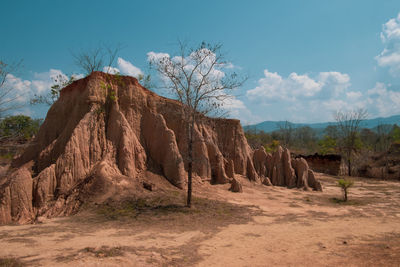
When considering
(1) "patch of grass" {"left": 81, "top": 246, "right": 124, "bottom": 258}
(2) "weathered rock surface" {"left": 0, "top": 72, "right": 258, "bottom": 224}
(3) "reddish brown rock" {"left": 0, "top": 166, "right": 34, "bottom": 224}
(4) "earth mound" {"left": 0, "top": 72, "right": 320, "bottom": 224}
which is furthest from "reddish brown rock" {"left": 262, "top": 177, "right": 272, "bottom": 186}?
(3) "reddish brown rock" {"left": 0, "top": 166, "right": 34, "bottom": 224}

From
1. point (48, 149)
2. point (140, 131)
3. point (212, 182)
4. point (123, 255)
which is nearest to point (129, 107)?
point (140, 131)

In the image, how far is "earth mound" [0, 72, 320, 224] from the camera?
9.20 meters

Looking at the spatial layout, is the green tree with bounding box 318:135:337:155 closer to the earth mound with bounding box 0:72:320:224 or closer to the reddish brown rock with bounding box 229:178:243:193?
the earth mound with bounding box 0:72:320:224

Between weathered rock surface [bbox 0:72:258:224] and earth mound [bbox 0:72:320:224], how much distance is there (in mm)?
29

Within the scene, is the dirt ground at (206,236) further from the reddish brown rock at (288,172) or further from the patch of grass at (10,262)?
the reddish brown rock at (288,172)

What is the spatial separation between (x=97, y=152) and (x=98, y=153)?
6 cm

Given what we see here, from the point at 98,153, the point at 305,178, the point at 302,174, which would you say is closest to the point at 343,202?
the point at 305,178

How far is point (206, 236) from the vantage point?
712 centimetres

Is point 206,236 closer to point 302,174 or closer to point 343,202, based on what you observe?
point 343,202

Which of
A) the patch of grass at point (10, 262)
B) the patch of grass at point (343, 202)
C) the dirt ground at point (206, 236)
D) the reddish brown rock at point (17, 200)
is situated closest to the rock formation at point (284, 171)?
the patch of grass at point (343, 202)

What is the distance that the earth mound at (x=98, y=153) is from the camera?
9.20 meters

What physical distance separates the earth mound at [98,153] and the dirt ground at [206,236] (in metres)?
1.06

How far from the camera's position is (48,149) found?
1147 centimetres

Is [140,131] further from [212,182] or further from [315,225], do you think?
[315,225]
